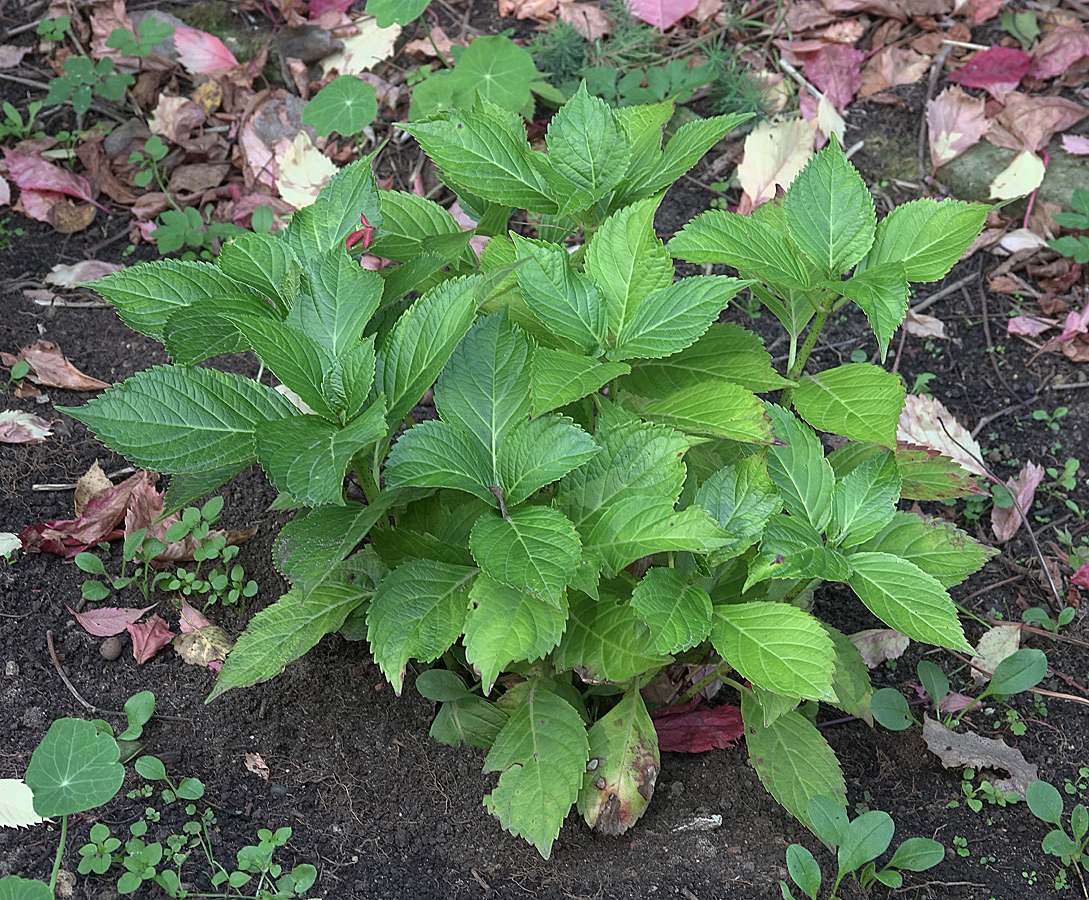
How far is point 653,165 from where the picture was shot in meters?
1.76

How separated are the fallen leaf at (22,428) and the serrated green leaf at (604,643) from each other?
1.48 metres

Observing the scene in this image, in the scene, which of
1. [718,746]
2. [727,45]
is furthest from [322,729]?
[727,45]

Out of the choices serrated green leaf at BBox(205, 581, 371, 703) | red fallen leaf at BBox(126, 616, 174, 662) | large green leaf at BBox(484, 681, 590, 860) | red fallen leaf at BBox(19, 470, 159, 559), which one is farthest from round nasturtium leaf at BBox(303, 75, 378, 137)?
large green leaf at BBox(484, 681, 590, 860)

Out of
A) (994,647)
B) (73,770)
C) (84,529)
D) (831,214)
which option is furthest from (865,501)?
(84,529)

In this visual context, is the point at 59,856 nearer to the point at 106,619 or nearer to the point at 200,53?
the point at 106,619

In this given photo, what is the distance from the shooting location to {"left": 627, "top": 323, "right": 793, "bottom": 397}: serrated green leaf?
5.38ft

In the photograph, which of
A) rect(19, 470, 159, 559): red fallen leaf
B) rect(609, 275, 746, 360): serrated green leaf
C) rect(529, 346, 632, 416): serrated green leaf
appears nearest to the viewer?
rect(529, 346, 632, 416): serrated green leaf

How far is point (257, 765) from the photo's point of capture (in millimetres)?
1863

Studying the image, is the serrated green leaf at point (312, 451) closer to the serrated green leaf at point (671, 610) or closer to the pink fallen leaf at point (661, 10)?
the serrated green leaf at point (671, 610)

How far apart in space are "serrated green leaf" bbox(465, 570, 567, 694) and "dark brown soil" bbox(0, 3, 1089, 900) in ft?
1.77

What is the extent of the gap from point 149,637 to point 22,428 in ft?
2.45

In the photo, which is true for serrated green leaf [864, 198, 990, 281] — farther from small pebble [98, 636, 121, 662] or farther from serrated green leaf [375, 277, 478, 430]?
small pebble [98, 636, 121, 662]

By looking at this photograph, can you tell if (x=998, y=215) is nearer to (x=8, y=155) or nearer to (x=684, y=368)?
(x=684, y=368)

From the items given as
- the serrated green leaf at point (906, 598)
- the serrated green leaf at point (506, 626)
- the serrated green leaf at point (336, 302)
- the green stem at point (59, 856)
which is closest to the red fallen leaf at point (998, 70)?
the serrated green leaf at point (906, 598)
